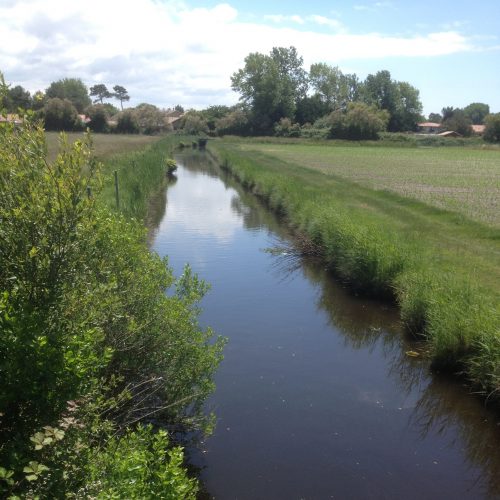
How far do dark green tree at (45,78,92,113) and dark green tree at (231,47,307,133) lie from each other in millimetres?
40373

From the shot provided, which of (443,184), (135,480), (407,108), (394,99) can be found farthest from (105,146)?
(407,108)

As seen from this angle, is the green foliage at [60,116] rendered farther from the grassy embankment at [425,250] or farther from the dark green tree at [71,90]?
the grassy embankment at [425,250]

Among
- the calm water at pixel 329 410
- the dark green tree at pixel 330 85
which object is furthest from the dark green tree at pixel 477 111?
the calm water at pixel 329 410

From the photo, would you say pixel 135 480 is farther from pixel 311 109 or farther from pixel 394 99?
pixel 394 99

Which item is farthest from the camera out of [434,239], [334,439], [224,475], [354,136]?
[354,136]

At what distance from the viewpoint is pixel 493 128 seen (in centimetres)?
8781

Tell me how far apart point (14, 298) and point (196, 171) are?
42.6 metres

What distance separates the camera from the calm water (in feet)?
21.4

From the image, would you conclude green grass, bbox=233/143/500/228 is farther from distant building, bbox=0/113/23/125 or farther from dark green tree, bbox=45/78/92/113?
dark green tree, bbox=45/78/92/113

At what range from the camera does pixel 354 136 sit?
280ft

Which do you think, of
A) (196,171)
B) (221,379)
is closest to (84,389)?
(221,379)

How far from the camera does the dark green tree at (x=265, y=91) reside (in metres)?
95.8

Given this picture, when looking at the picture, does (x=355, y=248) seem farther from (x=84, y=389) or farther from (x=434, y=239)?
(x=84, y=389)

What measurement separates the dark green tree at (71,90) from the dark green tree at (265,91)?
132ft
